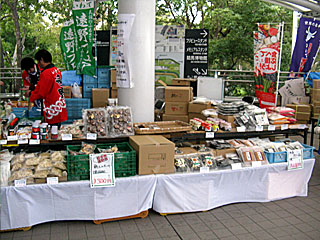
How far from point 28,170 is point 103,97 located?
4.45 metres

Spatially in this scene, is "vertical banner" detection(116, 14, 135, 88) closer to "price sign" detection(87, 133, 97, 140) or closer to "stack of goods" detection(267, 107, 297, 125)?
"price sign" detection(87, 133, 97, 140)

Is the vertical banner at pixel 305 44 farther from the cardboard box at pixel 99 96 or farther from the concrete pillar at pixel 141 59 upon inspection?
the concrete pillar at pixel 141 59

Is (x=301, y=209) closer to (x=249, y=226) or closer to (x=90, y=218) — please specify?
(x=249, y=226)

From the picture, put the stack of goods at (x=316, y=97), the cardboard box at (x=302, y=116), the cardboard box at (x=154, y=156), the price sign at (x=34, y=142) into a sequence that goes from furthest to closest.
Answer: the stack of goods at (x=316, y=97) → the cardboard box at (x=302, y=116) → the price sign at (x=34, y=142) → the cardboard box at (x=154, y=156)

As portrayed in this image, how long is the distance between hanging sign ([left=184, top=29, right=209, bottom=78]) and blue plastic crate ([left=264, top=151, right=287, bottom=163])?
616 centimetres

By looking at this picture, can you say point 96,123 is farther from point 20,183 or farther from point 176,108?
point 176,108

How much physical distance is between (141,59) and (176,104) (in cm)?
122

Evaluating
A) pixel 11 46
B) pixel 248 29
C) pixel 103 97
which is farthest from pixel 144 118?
pixel 11 46

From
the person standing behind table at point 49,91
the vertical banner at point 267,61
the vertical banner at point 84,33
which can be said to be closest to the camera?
the person standing behind table at point 49,91

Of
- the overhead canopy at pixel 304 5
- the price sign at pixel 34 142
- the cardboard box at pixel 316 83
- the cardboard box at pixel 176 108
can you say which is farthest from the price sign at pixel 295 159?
the overhead canopy at pixel 304 5

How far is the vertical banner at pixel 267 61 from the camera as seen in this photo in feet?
25.0

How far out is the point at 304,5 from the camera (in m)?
9.27

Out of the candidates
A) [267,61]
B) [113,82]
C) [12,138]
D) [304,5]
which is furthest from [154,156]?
[304,5]

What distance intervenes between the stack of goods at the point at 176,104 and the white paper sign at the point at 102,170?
2105 millimetres
